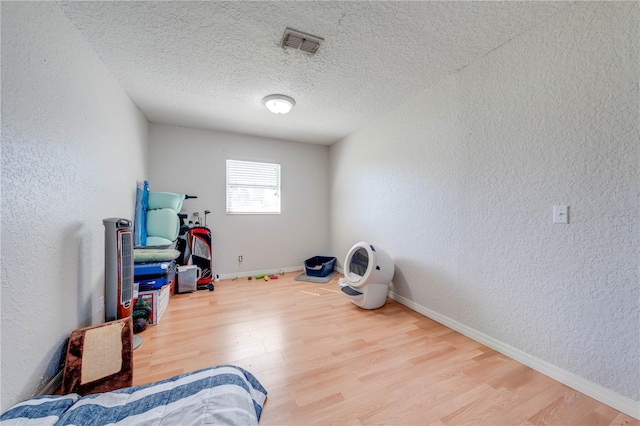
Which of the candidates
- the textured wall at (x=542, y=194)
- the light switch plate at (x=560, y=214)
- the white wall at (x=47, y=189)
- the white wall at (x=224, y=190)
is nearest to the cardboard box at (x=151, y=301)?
the white wall at (x=47, y=189)

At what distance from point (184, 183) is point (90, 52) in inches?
76.7

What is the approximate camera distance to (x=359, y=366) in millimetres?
1630

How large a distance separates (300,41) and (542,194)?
2034 millimetres

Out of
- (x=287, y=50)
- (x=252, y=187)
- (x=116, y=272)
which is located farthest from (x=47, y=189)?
(x=252, y=187)

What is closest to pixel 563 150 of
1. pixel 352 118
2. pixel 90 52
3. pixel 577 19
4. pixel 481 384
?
pixel 577 19

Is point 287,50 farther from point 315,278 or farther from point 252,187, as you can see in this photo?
point 315,278

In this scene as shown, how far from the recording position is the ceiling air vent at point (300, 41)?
1.70 meters

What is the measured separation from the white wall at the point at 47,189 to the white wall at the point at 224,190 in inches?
59.4

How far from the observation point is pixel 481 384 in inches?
57.4

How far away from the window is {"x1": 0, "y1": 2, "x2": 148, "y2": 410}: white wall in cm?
189

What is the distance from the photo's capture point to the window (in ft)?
12.7

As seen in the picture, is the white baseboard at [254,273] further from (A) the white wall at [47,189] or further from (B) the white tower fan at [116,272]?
(B) the white tower fan at [116,272]

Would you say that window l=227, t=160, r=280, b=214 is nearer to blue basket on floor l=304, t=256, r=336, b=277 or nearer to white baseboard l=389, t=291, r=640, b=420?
blue basket on floor l=304, t=256, r=336, b=277

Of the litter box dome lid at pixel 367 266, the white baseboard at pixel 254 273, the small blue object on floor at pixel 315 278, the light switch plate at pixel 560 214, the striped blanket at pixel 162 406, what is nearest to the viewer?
the striped blanket at pixel 162 406
